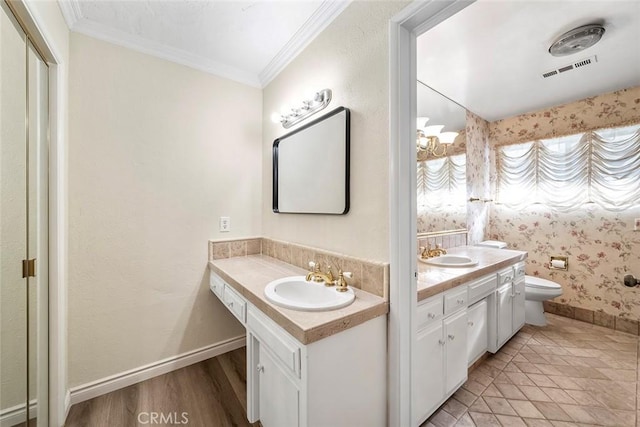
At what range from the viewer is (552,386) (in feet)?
5.63

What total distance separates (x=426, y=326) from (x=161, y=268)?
1.82 m

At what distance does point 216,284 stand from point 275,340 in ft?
3.26

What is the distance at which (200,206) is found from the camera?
6.55ft

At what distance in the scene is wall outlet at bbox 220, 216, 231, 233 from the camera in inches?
82.7

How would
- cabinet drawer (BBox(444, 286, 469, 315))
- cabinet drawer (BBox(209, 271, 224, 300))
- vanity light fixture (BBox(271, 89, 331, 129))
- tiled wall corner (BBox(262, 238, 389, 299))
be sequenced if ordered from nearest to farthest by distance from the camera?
tiled wall corner (BBox(262, 238, 389, 299)), cabinet drawer (BBox(444, 286, 469, 315)), vanity light fixture (BBox(271, 89, 331, 129)), cabinet drawer (BBox(209, 271, 224, 300))

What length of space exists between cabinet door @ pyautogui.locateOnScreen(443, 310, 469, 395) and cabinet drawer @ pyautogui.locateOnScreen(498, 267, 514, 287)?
0.63 m

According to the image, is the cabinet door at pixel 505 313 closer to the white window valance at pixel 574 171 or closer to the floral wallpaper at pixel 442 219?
the floral wallpaper at pixel 442 219

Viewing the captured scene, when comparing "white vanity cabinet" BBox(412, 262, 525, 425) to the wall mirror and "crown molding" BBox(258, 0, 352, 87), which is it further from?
"crown molding" BBox(258, 0, 352, 87)

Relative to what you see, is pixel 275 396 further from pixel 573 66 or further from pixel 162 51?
pixel 573 66

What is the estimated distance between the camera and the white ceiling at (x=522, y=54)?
1521 mm

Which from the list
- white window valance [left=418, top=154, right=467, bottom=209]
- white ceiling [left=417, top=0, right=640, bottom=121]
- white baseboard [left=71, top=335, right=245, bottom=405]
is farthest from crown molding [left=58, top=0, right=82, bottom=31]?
white window valance [left=418, top=154, right=467, bottom=209]

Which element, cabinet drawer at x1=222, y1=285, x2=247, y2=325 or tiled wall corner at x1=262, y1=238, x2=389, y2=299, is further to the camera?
cabinet drawer at x1=222, y1=285, x2=247, y2=325

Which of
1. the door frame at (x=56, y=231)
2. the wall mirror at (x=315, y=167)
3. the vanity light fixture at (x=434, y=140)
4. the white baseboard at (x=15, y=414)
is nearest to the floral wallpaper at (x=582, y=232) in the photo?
the vanity light fixture at (x=434, y=140)

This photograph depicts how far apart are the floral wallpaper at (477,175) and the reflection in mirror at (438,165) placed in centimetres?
29
